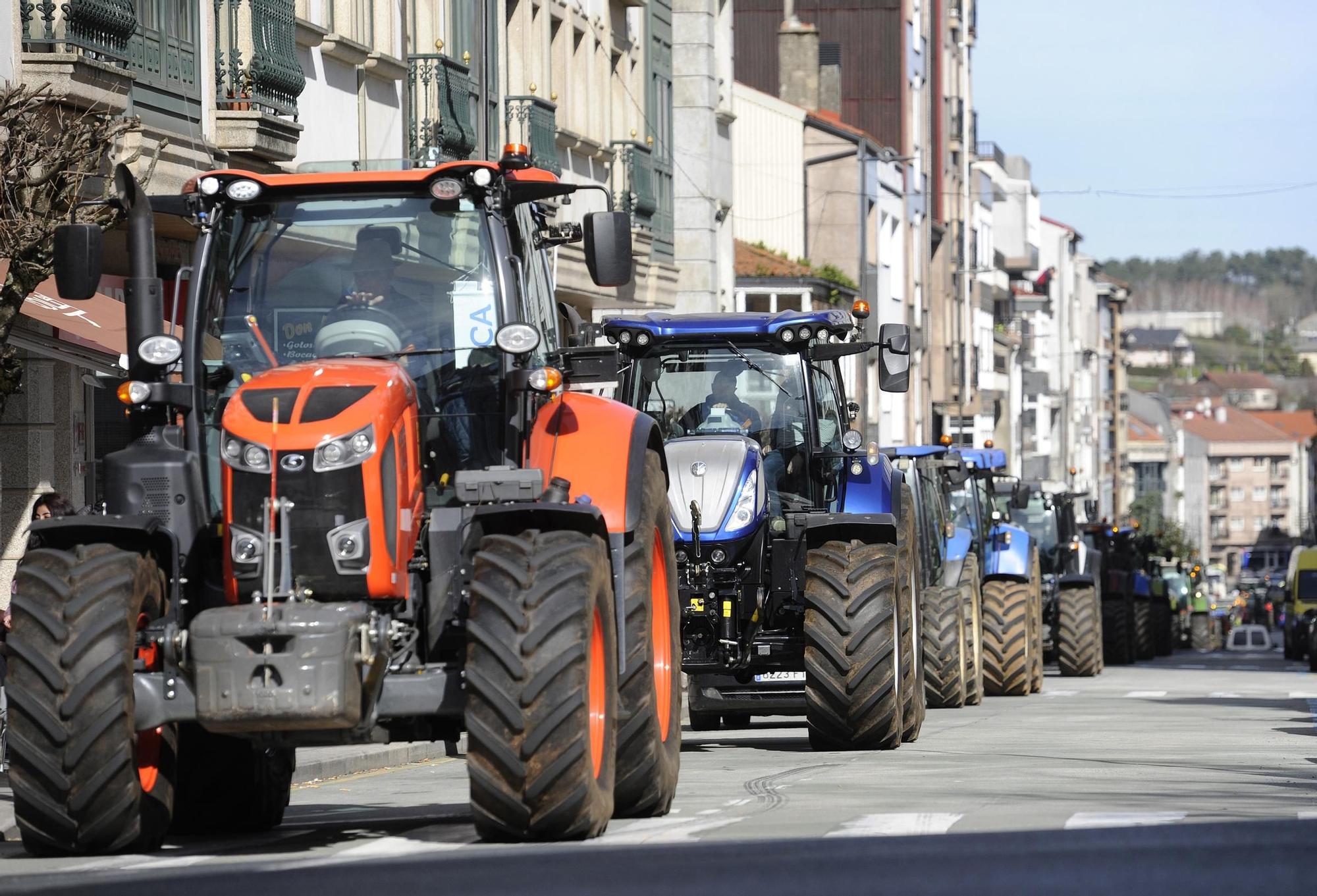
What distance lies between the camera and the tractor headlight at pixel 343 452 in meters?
9.55

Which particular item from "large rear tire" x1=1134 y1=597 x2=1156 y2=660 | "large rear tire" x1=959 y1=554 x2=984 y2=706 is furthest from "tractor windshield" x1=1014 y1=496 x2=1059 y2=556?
"large rear tire" x1=959 y1=554 x2=984 y2=706

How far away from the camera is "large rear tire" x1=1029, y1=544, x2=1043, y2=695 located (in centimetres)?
2703

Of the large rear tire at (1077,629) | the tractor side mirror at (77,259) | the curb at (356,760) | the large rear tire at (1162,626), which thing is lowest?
the large rear tire at (1162,626)

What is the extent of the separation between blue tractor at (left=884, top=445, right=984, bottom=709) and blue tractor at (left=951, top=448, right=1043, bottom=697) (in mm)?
287

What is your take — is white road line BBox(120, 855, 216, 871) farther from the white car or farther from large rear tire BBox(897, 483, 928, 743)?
the white car

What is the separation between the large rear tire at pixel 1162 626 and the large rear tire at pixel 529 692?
43029 millimetres

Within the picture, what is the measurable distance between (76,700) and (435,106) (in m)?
18.7

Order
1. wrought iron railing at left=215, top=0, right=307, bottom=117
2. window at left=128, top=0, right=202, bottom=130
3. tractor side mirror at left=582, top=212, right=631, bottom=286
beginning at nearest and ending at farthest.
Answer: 1. tractor side mirror at left=582, top=212, right=631, bottom=286
2. window at left=128, top=0, right=202, bottom=130
3. wrought iron railing at left=215, top=0, right=307, bottom=117

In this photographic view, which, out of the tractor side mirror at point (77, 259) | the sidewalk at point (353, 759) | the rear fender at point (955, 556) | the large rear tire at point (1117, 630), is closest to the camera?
the tractor side mirror at point (77, 259)

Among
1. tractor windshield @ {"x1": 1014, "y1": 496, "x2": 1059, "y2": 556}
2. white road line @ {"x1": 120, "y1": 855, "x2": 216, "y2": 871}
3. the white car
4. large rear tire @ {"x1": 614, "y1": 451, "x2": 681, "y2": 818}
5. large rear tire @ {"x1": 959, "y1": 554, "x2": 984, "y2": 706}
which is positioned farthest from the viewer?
the white car

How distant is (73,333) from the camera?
656 inches

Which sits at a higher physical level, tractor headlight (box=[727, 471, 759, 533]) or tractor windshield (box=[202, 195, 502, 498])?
tractor windshield (box=[202, 195, 502, 498])

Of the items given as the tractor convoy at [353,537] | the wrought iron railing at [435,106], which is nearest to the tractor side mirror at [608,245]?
the tractor convoy at [353,537]

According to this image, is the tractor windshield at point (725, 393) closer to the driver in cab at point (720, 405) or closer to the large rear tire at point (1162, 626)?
the driver in cab at point (720, 405)
